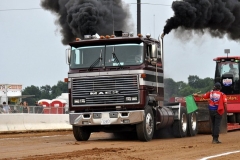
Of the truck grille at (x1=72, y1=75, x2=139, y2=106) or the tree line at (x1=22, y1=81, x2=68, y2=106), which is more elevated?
the tree line at (x1=22, y1=81, x2=68, y2=106)

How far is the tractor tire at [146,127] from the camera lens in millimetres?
18781

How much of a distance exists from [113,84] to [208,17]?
1272 cm

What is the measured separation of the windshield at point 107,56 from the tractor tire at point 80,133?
190 centimetres

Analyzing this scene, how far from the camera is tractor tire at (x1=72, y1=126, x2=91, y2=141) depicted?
64.6ft

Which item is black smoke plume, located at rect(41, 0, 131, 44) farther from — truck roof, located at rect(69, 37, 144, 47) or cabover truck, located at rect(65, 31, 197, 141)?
cabover truck, located at rect(65, 31, 197, 141)

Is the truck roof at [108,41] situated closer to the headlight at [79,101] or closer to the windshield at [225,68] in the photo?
the headlight at [79,101]

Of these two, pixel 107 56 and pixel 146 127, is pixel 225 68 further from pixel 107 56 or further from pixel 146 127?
pixel 107 56

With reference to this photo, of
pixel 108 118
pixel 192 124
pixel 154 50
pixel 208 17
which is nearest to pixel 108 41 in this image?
pixel 154 50

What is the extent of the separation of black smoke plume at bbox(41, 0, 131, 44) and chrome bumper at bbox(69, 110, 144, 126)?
928 cm

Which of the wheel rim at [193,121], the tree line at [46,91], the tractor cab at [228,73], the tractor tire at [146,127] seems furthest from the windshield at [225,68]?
the tree line at [46,91]

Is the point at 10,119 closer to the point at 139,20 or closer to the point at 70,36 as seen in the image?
the point at 70,36

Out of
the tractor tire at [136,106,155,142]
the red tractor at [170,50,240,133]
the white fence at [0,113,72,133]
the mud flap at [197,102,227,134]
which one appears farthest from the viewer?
the red tractor at [170,50,240,133]

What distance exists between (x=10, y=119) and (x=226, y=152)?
41.6ft

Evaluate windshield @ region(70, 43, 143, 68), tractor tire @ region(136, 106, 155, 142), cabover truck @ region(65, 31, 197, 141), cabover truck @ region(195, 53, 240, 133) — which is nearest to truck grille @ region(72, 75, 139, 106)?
cabover truck @ region(65, 31, 197, 141)
